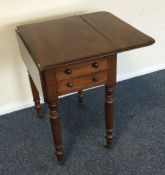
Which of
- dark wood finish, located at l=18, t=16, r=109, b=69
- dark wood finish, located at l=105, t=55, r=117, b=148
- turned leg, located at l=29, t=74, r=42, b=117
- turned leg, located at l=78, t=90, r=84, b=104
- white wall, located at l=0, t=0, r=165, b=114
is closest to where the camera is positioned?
dark wood finish, located at l=18, t=16, r=109, b=69

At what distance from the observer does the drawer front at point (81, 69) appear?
1182 mm

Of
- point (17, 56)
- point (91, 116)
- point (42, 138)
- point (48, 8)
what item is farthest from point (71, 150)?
point (48, 8)

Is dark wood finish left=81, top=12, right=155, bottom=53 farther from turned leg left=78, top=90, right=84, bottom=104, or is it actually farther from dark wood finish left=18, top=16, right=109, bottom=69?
turned leg left=78, top=90, right=84, bottom=104

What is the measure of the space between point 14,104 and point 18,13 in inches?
25.1

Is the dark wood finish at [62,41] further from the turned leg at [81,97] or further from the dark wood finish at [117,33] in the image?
the turned leg at [81,97]

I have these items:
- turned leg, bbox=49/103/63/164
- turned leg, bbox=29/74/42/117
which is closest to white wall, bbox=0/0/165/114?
turned leg, bbox=29/74/42/117

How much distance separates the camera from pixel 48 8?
64.8 inches

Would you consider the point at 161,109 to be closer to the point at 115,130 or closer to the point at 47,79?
the point at 115,130

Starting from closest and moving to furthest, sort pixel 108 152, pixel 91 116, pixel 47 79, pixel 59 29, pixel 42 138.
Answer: pixel 47 79, pixel 59 29, pixel 108 152, pixel 42 138, pixel 91 116

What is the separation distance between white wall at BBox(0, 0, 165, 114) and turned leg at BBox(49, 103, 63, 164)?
0.59m

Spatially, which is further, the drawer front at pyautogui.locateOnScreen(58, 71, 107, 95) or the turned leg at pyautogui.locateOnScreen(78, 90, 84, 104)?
the turned leg at pyautogui.locateOnScreen(78, 90, 84, 104)

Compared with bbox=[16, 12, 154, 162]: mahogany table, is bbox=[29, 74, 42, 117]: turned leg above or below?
below

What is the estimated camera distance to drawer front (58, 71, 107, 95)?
1.22m

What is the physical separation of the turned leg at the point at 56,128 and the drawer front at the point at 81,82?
0.32 ft
